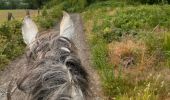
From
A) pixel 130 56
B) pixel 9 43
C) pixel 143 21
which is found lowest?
pixel 143 21

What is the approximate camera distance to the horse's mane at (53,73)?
1232mm

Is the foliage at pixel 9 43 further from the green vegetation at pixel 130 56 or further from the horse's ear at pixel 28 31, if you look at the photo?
the horse's ear at pixel 28 31

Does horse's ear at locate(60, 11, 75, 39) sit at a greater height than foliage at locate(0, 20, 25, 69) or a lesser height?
greater

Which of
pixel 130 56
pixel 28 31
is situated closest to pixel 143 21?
pixel 130 56

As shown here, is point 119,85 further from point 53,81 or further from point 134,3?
point 134,3

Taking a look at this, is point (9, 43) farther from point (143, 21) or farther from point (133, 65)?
point (143, 21)

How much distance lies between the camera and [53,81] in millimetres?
1283

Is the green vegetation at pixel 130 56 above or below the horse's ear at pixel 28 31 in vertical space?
below

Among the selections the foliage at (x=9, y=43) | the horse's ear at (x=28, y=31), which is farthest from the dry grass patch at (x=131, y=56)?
the horse's ear at (x=28, y=31)

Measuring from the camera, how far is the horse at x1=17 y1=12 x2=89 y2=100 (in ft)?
4.06

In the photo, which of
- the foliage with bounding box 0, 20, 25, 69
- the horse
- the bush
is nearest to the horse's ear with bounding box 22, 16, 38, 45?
the horse

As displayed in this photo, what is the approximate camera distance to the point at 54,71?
51.8 inches

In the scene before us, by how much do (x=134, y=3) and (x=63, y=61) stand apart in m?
24.6

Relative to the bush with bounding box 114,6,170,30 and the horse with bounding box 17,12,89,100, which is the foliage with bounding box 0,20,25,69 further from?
the horse with bounding box 17,12,89,100
